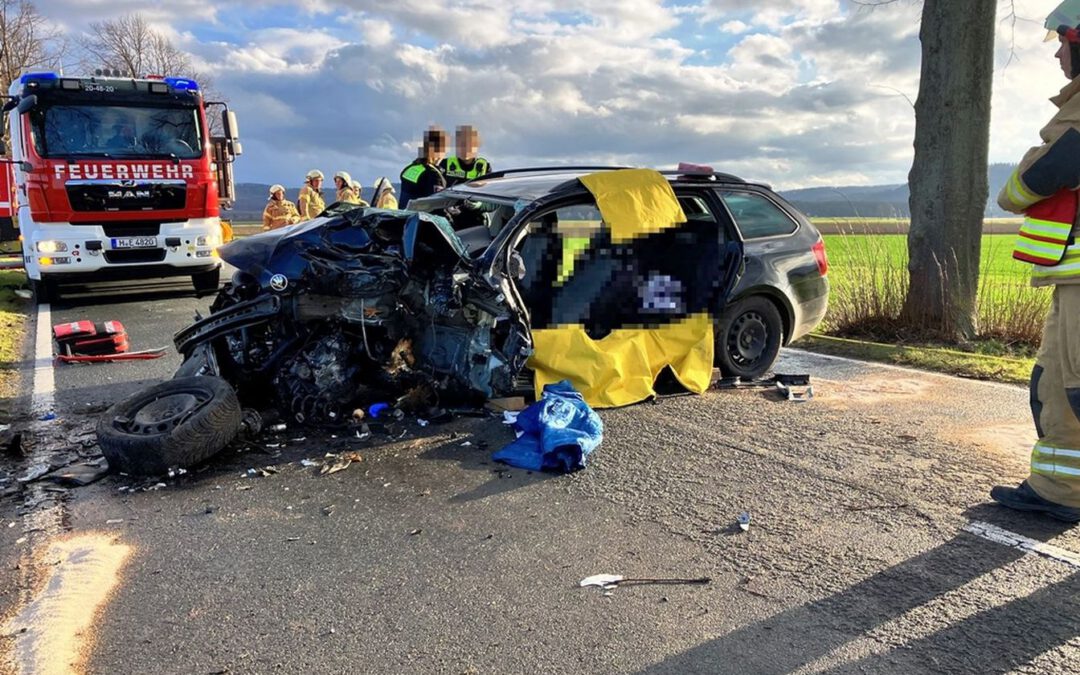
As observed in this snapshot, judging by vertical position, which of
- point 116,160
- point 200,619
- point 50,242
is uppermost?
point 116,160

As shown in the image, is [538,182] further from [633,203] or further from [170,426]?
[170,426]

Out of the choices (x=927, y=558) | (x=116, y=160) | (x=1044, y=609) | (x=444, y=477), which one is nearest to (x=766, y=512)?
(x=927, y=558)

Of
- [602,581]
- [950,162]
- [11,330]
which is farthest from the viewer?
[11,330]

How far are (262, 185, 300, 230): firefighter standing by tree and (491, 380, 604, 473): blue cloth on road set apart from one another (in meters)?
9.01

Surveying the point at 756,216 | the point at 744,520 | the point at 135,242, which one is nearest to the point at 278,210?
the point at 135,242

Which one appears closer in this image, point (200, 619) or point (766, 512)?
point (200, 619)

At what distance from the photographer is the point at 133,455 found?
3984 millimetres

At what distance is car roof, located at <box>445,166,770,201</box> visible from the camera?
17.0ft

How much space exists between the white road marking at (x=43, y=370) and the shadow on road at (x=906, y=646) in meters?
4.90

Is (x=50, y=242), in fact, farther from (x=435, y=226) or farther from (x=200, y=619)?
(x=200, y=619)

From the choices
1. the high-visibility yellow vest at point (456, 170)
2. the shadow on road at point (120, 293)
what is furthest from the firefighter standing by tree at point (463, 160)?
the shadow on road at point (120, 293)

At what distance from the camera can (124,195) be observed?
10148mm

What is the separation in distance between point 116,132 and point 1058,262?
1061 cm

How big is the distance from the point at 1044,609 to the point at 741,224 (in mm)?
3674
